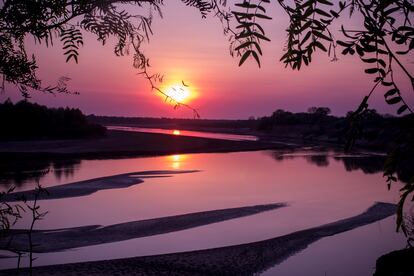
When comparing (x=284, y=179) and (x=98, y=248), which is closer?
(x=98, y=248)

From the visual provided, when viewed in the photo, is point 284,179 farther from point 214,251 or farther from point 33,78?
point 33,78

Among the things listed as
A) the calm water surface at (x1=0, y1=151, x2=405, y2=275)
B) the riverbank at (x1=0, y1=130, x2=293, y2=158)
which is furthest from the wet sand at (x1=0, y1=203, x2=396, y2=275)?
the riverbank at (x1=0, y1=130, x2=293, y2=158)

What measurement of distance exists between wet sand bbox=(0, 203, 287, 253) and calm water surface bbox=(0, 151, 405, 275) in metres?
0.44

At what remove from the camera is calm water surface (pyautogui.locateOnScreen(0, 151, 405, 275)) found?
42.5ft

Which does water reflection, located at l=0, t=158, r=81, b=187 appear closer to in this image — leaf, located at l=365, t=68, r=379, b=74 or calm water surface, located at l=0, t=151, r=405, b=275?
calm water surface, located at l=0, t=151, r=405, b=275

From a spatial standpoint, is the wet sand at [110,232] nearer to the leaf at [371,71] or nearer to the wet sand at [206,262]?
the wet sand at [206,262]

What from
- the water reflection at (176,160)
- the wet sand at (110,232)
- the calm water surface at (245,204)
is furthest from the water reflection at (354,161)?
the wet sand at (110,232)

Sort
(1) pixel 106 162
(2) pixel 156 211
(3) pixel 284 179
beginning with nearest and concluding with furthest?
(2) pixel 156 211
(3) pixel 284 179
(1) pixel 106 162

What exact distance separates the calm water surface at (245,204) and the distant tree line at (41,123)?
1583 centimetres

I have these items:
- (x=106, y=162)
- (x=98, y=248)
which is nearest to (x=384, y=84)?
(x=98, y=248)

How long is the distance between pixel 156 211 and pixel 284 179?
10131 mm

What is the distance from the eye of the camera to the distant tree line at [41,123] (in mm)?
46719

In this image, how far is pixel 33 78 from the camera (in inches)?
118

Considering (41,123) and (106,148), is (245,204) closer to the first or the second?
(106,148)
